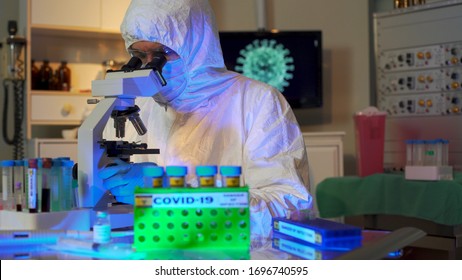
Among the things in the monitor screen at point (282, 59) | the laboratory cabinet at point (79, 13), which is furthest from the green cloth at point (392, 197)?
the laboratory cabinet at point (79, 13)

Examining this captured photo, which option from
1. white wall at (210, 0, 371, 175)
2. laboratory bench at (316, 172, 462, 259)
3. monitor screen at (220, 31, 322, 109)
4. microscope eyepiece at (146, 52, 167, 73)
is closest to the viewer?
microscope eyepiece at (146, 52, 167, 73)

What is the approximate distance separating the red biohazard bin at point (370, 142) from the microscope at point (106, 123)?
2.59m

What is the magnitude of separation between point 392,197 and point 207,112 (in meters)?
2.04

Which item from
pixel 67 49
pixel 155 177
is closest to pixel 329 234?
pixel 155 177

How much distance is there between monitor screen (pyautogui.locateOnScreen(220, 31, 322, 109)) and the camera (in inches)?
169

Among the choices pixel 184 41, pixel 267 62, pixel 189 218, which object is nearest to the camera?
pixel 189 218

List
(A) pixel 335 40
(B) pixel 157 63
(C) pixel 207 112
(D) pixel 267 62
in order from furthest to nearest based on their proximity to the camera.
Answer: (A) pixel 335 40
(D) pixel 267 62
(C) pixel 207 112
(B) pixel 157 63

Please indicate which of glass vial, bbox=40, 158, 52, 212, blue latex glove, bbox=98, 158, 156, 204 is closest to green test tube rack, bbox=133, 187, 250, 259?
glass vial, bbox=40, 158, 52, 212

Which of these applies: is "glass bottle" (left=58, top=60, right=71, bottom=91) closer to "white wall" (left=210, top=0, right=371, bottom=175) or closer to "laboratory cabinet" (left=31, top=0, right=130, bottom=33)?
"laboratory cabinet" (left=31, top=0, right=130, bottom=33)

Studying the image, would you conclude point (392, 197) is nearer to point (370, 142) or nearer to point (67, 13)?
point (370, 142)

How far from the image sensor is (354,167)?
15.3 feet

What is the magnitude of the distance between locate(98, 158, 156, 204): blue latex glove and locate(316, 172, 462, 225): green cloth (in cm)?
238

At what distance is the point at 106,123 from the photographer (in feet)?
4.66

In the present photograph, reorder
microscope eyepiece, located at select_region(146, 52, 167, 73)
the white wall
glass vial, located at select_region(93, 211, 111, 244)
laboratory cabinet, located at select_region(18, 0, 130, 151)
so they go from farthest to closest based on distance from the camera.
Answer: the white wall
laboratory cabinet, located at select_region(18, 0, 130, 151)
microscope eyepiece, located at select_region(146, 52, 167, 73)
glass vial, located at select_region(93, 211, 111, 244)
